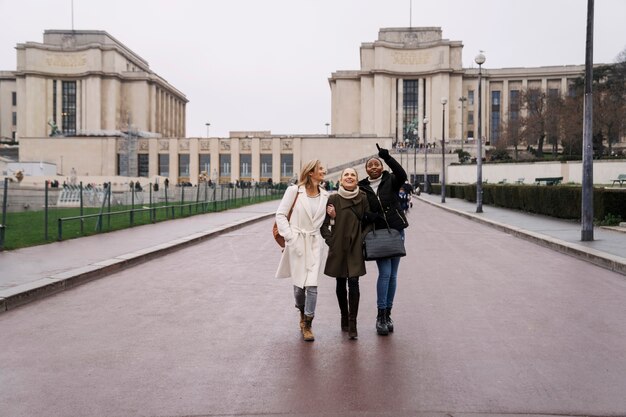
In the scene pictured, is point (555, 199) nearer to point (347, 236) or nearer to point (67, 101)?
point (347, 236)

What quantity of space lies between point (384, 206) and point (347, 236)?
1.73 ft

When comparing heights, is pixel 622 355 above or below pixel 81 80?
below

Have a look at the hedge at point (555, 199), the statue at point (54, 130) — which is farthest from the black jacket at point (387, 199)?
the statue at point (54, 130)

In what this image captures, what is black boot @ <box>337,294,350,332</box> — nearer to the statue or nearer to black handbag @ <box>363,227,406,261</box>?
black handbag @ <box>363,227,406,261</box>

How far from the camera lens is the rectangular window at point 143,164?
96.7m

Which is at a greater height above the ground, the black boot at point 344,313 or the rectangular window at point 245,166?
the rectangular window at point 245,166

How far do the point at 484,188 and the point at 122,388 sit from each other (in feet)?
117

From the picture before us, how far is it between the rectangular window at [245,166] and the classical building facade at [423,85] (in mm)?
23408

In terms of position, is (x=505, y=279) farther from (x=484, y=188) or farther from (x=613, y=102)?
(x=613, y=102)

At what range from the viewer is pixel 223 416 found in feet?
14.3

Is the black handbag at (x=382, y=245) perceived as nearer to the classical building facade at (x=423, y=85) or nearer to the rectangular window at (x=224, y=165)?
the rectangular window at (x=224, y=165)

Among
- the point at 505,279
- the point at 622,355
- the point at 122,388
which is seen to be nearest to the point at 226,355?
the point at 122,388

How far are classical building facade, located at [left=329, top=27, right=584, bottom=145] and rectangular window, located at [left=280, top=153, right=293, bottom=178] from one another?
1910cm

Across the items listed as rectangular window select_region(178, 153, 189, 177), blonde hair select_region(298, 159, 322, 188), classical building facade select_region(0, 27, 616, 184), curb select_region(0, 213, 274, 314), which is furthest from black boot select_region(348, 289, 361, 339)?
rectangular window select_region(178, 153, 189, 177)
